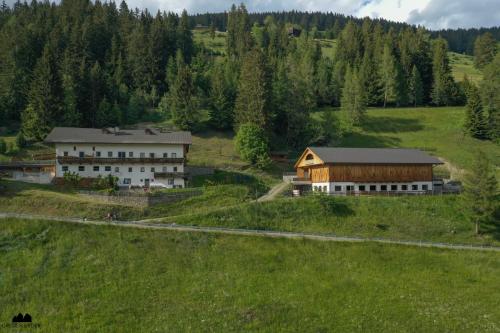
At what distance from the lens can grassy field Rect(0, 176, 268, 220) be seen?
151 ft

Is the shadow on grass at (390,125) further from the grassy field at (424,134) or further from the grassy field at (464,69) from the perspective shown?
the grassy field at (464,69)

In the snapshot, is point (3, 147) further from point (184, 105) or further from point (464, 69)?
point (464, 69)

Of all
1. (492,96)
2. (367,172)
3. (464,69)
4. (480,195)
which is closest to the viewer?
(480,195)

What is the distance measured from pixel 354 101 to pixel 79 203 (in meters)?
59.6

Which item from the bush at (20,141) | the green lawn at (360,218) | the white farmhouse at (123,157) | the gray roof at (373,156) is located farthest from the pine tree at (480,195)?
the bush at (20,141)

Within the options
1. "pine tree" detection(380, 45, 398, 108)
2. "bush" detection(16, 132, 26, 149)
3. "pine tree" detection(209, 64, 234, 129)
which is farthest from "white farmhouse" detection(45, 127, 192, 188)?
"pine tree" detection(380, 45, 398, 108)

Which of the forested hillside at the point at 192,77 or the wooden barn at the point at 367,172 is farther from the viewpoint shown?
the forested hillside at the point at 192,77

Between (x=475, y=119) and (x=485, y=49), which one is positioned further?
(x=485, y=49)

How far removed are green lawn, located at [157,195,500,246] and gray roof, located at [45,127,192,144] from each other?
57.7 ft

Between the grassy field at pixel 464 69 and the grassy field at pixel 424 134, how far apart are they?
3409 cm

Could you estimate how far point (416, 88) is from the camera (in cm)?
10325

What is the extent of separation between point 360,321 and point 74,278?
17.8m

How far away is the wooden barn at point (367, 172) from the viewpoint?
57.1m

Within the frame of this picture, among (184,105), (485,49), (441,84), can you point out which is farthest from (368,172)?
(485,49)
